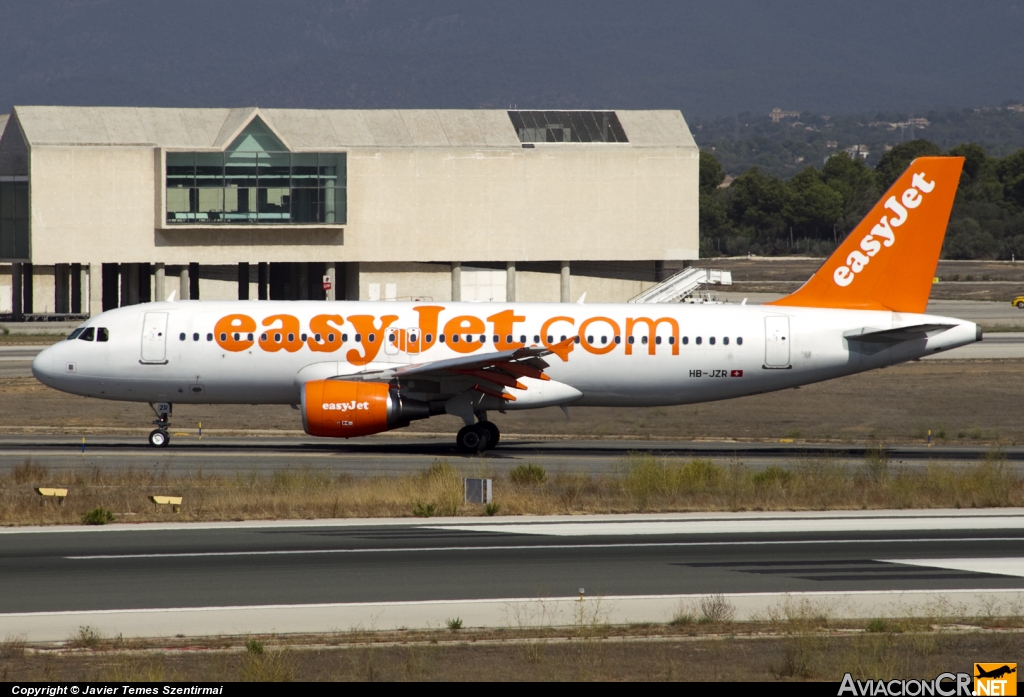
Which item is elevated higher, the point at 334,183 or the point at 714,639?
the point at 334,183

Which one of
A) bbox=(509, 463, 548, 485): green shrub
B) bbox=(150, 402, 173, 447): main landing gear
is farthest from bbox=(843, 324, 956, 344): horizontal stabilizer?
bbox=(150, 402, 173, 447): main landing gear

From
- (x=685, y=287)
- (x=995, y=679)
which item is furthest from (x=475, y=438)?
(x=685, y=287)

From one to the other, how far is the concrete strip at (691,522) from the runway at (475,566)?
57 mm

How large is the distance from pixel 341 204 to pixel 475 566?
6771cm

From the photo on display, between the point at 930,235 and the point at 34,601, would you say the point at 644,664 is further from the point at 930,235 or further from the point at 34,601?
the point at 930,235

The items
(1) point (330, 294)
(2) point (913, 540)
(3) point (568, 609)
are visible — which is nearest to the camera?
(3) point (568, 609)

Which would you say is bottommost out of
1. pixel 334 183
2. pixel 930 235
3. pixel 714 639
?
pixel 714 639

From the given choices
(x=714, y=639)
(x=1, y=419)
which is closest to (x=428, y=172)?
(x=1, y=419)

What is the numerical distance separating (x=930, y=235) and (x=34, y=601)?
79.8 feet

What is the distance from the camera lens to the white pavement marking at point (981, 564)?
18.3 m

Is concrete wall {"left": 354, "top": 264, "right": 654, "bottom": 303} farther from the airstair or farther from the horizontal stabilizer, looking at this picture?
the horizontal stabilizer

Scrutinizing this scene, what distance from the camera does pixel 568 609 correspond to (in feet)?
51.3

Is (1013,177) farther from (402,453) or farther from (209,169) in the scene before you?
(402,453)

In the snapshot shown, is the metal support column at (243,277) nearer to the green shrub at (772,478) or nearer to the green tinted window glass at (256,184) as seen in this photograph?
the green tinted window glass at (256,184)
